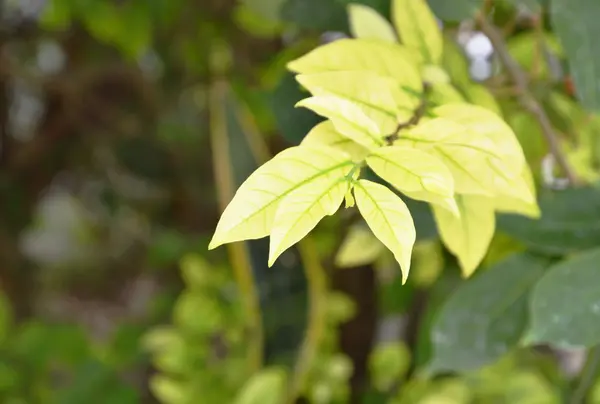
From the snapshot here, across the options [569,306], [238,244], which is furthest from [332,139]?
[238,244]

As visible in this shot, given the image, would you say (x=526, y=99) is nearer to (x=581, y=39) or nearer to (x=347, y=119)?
(x=581, y=39)

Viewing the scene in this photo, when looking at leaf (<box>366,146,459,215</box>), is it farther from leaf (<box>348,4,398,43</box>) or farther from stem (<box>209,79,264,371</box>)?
stem (<box>209,79,264,371</box>)

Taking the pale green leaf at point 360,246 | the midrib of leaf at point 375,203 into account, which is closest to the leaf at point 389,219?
the midrib of leaf at point 375,203

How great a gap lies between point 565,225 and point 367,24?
0.53ft

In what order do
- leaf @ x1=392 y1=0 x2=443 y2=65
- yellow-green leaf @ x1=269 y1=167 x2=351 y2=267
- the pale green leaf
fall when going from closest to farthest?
yellow-green leaf @ x1=269 y1=167 x2=351 y2=267, leaf @ x1=392 y1=0 x2=443 y2=65, the pale green leaf

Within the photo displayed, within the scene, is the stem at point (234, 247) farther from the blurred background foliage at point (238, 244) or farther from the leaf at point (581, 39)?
the leaf at point (581, 39)

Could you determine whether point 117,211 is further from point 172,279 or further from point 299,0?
point 299,0

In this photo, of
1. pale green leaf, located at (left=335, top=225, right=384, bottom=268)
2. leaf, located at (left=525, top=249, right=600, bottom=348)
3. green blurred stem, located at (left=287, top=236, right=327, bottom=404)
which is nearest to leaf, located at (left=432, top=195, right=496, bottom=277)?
leaf, located at (left=525, top=249, right=600, bottom=348)

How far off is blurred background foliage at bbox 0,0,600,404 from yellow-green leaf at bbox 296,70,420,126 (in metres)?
0.06

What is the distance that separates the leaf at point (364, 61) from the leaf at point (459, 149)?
0.05m

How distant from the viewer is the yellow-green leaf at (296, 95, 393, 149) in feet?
0.75

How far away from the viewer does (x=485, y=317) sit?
38 cm

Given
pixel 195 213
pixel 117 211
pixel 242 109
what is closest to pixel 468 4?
pixel 242 109

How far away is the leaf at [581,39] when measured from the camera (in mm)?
318
